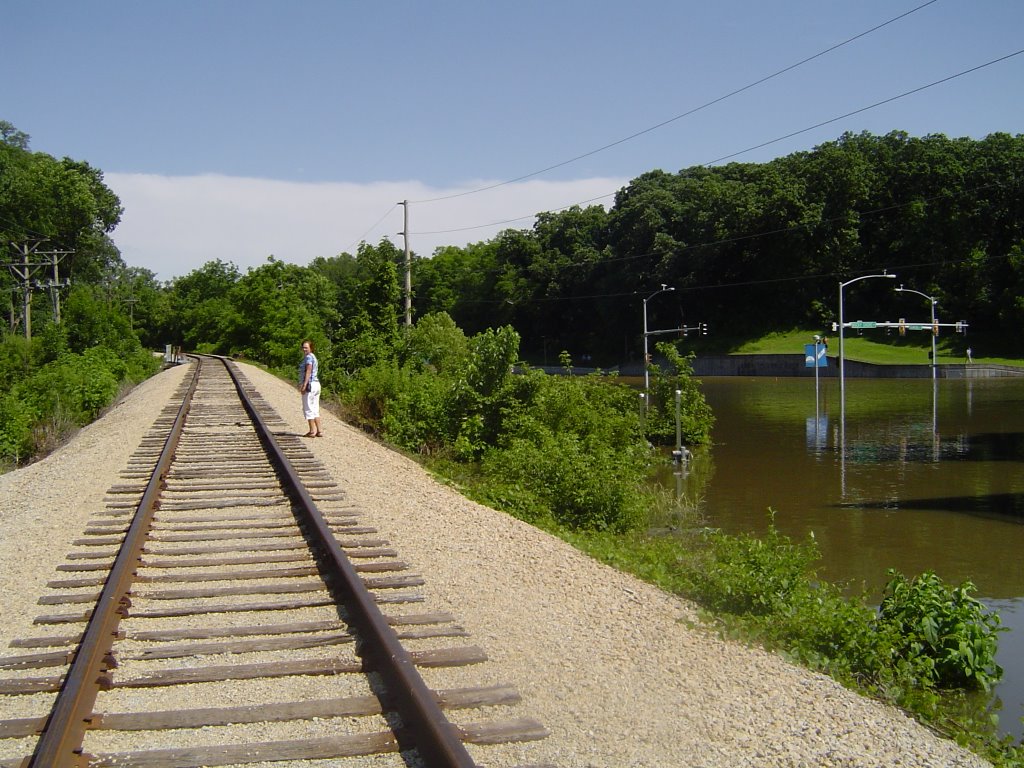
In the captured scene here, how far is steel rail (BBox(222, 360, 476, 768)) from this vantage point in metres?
4.54

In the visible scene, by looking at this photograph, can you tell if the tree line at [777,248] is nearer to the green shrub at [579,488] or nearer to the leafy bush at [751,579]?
the green shrub at [579,488]

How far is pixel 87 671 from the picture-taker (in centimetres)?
562

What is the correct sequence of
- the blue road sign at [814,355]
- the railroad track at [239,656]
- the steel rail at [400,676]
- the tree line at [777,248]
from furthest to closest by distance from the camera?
the tree line at [777,248]
the blue road sign at [814,355]
the railroad track at [239,656]
the steel rail at [400,676]

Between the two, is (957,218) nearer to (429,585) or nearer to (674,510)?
(674,510)

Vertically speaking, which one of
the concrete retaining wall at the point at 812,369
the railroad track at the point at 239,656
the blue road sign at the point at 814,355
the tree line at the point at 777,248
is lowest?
the concrete retaining wall at the point at 812,369

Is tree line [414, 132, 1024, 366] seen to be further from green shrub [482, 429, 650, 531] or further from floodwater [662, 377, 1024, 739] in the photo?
green shrub [482, 429, 650, 531]

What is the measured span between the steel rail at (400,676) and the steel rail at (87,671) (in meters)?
1.57

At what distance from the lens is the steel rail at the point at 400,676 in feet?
14.9

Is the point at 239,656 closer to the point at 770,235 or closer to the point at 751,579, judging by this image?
the point at 751,579

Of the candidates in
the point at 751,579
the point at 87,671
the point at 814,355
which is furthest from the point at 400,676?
the point at 814,355

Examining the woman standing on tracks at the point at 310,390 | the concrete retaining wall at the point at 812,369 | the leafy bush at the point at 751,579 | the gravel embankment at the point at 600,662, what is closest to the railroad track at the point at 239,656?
the gravel embankment at the point at 600,662

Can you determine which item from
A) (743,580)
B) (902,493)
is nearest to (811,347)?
(902,493)

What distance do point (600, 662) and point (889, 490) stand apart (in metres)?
22.3

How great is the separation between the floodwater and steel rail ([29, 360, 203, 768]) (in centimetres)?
745
